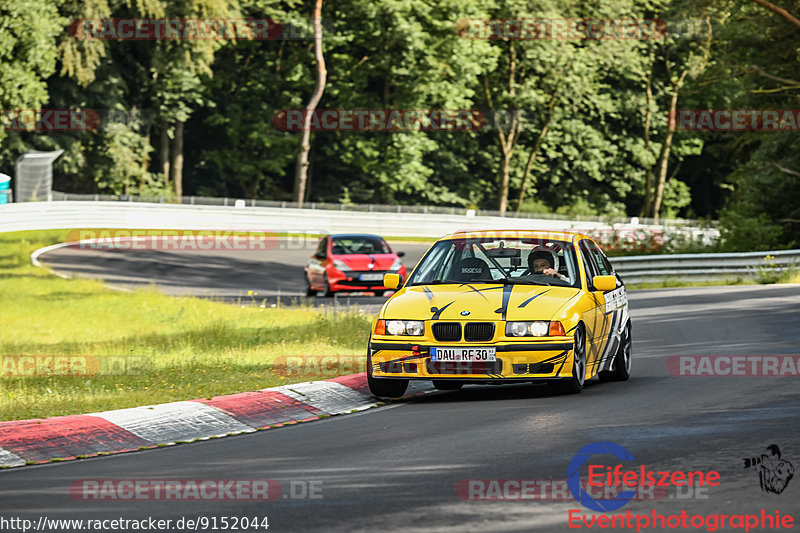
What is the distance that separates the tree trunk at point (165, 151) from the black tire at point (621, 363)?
54.3m

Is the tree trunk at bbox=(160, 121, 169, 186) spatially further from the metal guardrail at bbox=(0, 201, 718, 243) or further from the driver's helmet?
the driver's helmet

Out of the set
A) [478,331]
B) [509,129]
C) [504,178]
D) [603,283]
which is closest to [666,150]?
[509,129]

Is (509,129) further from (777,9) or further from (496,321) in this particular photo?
(496,321)

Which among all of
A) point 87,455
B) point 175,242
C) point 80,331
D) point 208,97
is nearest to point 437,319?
point 87,455

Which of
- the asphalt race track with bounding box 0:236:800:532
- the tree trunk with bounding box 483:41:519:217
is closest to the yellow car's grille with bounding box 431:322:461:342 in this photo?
the asphalt race track with bounding box 0:236:800:532

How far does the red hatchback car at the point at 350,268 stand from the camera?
2784 cm

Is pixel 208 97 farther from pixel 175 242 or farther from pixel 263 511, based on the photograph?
pixel 263 511

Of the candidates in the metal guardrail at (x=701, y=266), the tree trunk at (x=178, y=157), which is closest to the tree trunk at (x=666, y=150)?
the tree trunk at (x=178, y=157)

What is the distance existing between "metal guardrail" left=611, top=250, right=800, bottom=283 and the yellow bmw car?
1769cm

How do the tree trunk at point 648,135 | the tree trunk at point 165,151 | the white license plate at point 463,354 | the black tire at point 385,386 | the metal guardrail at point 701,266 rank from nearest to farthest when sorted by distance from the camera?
the white license plate at point 463,354, the black tire at point 385,386, the metal guardrail at point 701,266, the tree trunk at point 165,151, the tree trunk at point 648,135

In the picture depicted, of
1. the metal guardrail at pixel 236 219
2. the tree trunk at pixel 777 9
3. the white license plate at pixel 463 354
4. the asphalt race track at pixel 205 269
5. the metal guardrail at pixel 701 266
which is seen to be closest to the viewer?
the white license plate at pixel 463 354

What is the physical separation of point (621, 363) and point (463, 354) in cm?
264

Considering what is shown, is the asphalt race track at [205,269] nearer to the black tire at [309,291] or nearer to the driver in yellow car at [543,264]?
the black tire at [309,291]

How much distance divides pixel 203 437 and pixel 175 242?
35.9m
